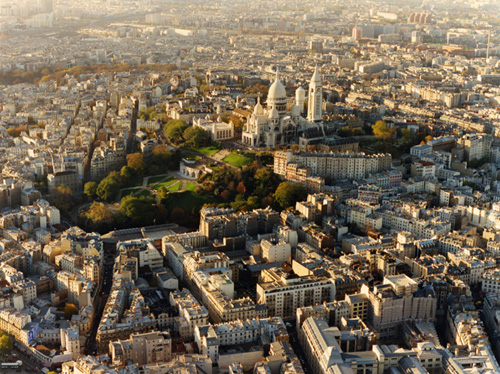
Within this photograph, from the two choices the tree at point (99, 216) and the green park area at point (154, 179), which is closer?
the tree at point (99, 216)

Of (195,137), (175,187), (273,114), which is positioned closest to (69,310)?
(175,187)

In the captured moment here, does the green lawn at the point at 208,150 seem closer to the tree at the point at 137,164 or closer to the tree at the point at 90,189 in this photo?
the tree at the point at 137,164

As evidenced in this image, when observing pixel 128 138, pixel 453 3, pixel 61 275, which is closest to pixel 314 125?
pixel 128 138

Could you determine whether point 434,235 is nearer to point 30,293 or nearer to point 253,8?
point 30,293

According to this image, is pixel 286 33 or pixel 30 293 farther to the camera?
pixel 286 33

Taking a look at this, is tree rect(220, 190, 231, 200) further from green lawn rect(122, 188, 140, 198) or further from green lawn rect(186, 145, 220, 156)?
green lawn rect(186, 145, 220, 156)

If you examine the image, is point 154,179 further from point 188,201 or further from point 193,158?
point 188,201

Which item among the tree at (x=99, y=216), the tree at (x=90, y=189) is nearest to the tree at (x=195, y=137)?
the tree at (x=90, y=189)
